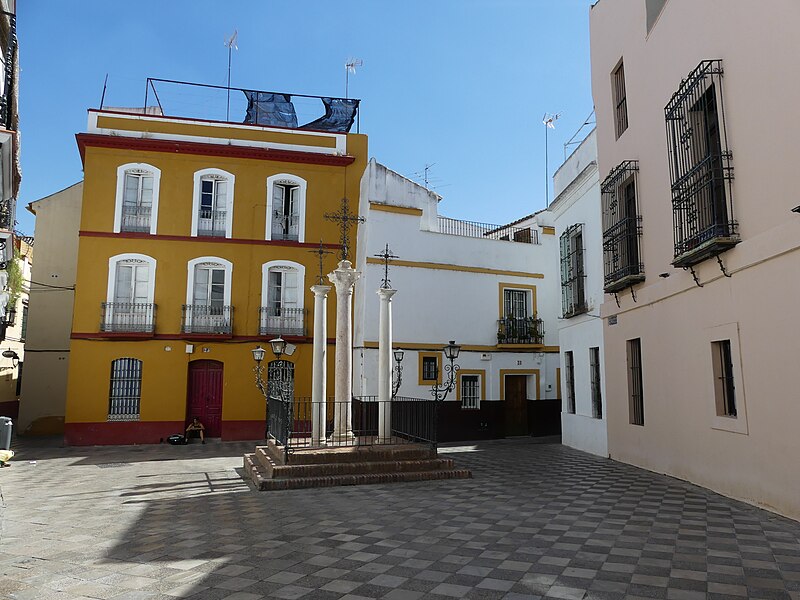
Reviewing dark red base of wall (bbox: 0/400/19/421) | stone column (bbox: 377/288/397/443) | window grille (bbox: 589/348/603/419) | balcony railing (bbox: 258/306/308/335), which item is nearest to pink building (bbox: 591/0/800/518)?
window grille (bbox: 589/348/603/419)

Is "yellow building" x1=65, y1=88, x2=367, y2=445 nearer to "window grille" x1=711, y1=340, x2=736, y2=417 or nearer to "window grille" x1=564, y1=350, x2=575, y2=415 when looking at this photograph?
"window grille" x1=564, y1=350, x2=575, y2=415

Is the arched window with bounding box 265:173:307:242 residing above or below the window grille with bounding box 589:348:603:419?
above

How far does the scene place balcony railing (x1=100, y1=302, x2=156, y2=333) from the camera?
17047 millimetres

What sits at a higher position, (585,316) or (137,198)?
(137,198)

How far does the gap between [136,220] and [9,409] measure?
11069 mm

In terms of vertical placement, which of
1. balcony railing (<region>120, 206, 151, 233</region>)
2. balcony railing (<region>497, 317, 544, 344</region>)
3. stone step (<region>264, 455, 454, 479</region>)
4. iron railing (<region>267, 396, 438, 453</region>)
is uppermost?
balcony railing (<region>120, 206, 151, 233</region>)

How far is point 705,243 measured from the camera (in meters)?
8.08

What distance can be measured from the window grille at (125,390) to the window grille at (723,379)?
15.0 metres

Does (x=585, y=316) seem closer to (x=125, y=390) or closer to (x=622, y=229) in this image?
(x=622, y=229)

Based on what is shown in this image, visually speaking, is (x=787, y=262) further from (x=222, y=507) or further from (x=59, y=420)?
(x=59, y=420)

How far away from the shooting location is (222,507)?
805cm

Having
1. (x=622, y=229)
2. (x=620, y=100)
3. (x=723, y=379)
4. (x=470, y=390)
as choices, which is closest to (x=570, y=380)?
(x=470, y=390)

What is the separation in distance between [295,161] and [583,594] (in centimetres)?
1676

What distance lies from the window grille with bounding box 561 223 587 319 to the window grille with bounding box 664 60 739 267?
15.8 ft
